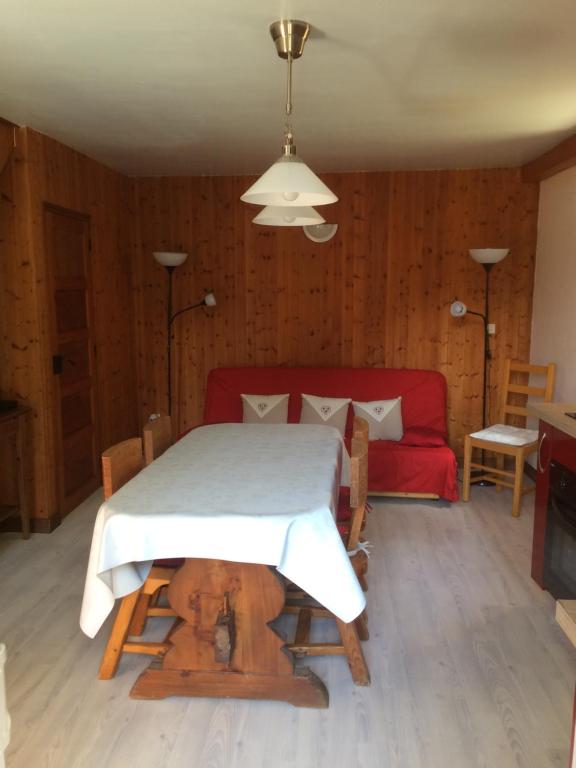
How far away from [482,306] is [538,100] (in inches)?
80.5

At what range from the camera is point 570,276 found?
4039 millimetres

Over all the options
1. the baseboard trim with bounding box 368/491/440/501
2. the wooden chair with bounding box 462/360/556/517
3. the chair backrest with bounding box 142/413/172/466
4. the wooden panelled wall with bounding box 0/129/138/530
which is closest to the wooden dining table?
the chair backrest with bounding box 142/413/172/466

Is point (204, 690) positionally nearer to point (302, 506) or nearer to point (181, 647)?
point (181, 647)

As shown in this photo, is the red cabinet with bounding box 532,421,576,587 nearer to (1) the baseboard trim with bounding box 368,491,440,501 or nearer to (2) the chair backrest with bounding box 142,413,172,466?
(1) the baseboard trim with bounding box 368,491,440,501

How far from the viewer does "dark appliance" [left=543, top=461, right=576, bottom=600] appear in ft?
8.32

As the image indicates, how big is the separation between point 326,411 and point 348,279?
1.15m

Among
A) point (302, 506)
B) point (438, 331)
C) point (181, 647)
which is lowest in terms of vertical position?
point (181, 647)

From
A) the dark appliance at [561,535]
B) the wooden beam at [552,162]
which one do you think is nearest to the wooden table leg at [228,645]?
the dark appliance at [561,535]

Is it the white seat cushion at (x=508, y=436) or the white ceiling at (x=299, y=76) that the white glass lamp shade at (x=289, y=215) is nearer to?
the white ceiling at (x=299, y=76)

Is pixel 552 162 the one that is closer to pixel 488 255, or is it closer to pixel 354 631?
pixel 488 255

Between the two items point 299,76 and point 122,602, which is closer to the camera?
point 122,602

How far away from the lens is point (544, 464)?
9.19 feet

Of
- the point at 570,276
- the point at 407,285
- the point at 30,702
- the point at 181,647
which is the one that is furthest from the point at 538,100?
the point at 30,702

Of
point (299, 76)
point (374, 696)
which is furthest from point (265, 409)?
point (374, 696)
